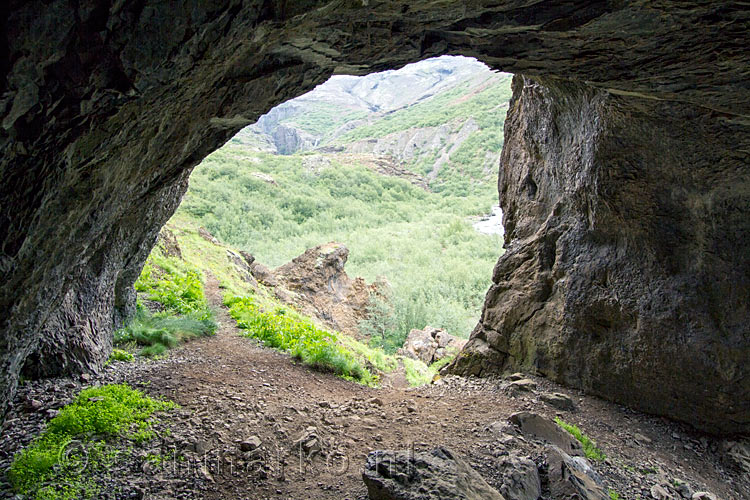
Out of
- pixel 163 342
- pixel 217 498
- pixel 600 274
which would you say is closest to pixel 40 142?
pixel 217 498

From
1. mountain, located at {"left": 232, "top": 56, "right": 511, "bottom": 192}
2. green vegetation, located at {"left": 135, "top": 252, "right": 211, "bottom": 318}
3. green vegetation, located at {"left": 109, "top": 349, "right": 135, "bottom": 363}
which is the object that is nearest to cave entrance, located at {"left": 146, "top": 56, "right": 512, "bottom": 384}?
mountain, located at {"left": 232, "top": 56, "right": 511, "bottom": 192}

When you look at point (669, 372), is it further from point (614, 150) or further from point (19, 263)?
point (19, 263)

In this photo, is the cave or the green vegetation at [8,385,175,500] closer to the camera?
the cave

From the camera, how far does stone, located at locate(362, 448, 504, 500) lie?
9.53 ft

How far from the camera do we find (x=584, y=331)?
565cm

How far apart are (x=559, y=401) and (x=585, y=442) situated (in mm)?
759

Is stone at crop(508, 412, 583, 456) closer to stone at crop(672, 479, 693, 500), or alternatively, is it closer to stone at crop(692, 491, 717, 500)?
stone at crop(672, 479, 693, 500)

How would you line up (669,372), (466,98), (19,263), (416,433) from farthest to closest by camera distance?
(466,98) → (669,372) → (416,433) → (19,263)

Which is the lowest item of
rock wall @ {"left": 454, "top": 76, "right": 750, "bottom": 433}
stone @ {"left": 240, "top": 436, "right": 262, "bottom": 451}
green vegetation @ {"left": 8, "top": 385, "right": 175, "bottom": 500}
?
stone @ {"left": 240, "top": 436, "right": 262, "bottom": 451}

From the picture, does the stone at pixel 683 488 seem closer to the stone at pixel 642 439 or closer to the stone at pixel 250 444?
the stone at pixel 642 439

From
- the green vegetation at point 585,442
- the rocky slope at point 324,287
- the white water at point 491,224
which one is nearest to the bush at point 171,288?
the rocky slope at point 324,287

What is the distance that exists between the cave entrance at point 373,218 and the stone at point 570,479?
12.1 ft

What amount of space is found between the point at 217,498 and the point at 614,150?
5.20m

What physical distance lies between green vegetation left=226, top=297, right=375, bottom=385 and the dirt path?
463mm
